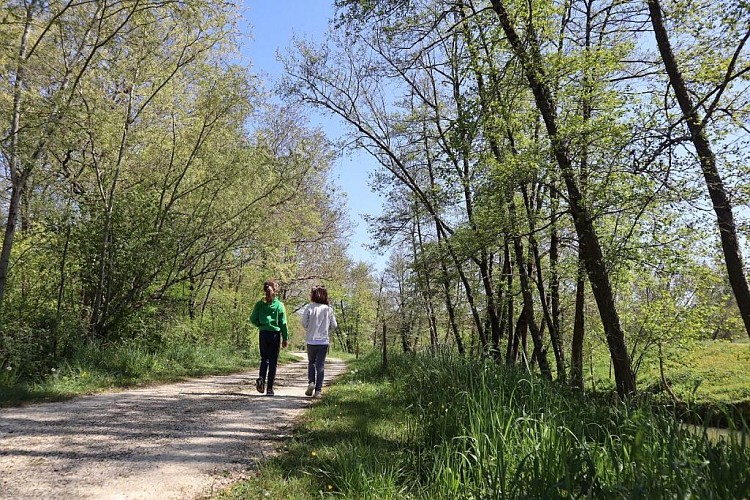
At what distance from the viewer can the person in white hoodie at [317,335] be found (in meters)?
7.40

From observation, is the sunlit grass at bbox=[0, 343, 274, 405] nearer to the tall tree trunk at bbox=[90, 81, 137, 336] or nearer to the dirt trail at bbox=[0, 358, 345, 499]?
the dirt trail at bbox=[0, 358, 345, 499]

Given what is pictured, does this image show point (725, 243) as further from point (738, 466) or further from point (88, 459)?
point (88, 459)

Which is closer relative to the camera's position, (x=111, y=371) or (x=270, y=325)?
(x=270, y=325)

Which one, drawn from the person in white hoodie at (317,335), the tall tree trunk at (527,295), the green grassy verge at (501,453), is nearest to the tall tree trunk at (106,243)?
the person in white hoodie at (317,335)

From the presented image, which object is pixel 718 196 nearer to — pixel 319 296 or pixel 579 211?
pixel 579 211

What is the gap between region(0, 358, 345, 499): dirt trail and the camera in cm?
312

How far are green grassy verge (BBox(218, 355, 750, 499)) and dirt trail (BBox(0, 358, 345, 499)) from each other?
428mm

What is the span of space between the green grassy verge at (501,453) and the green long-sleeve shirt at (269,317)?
7.41 feet

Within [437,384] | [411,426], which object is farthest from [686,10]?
[411,426]

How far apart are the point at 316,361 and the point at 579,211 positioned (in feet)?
16.3

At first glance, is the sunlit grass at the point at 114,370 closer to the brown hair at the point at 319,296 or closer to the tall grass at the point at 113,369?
the tall grass at the point at 113,369

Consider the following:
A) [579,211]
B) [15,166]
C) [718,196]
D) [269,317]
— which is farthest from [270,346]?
[718,196]

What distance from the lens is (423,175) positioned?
15.0 m

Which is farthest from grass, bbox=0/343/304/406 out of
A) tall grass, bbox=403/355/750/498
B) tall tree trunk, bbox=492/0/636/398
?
tall tree trunk, bbox=492/0/636/398
